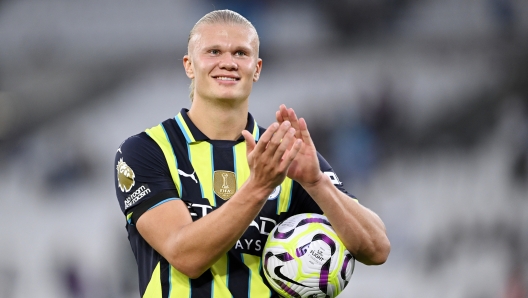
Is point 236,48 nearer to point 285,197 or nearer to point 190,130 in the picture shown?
point 190,130

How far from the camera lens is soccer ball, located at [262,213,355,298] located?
7.79 feet

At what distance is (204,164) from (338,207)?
56 cm

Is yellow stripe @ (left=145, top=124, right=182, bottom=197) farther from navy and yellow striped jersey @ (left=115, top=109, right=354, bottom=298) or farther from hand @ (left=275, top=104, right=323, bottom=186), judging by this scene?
hand @ (left=275, top=104, right=323, bottom=186)

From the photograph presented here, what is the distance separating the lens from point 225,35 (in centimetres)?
270

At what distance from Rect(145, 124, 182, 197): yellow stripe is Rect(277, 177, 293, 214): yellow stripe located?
41 cm

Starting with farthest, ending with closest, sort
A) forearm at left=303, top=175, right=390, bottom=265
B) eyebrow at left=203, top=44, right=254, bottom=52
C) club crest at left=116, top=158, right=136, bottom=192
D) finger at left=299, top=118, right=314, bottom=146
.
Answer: eyebrow at left=203, top=44, right=254, bottom=52
club crest at left=116, top=158, right=136, bottom=192
forearm at left=303, top=175, right=390, bottom=265
finger at left=299, top=118, right=314, bottom=146

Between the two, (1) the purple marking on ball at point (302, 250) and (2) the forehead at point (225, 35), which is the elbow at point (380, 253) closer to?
(1) the purple marking on ball at point (302, 250)

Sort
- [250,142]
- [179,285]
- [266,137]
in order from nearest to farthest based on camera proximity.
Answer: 1. [266,137]
2. [250,142]
3. [179,285]

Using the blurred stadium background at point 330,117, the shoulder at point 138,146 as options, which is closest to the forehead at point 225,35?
the shoulder at point 138,146

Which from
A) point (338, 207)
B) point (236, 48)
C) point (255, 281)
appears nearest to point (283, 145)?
point (338, 207)

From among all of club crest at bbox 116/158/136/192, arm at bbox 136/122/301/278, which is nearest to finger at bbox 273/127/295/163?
arm at bbox 136/122/301/278

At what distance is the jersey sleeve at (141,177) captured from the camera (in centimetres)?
238

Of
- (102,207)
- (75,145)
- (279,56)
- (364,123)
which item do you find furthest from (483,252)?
(75,145)

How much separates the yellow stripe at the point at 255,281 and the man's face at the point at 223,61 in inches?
25.7
